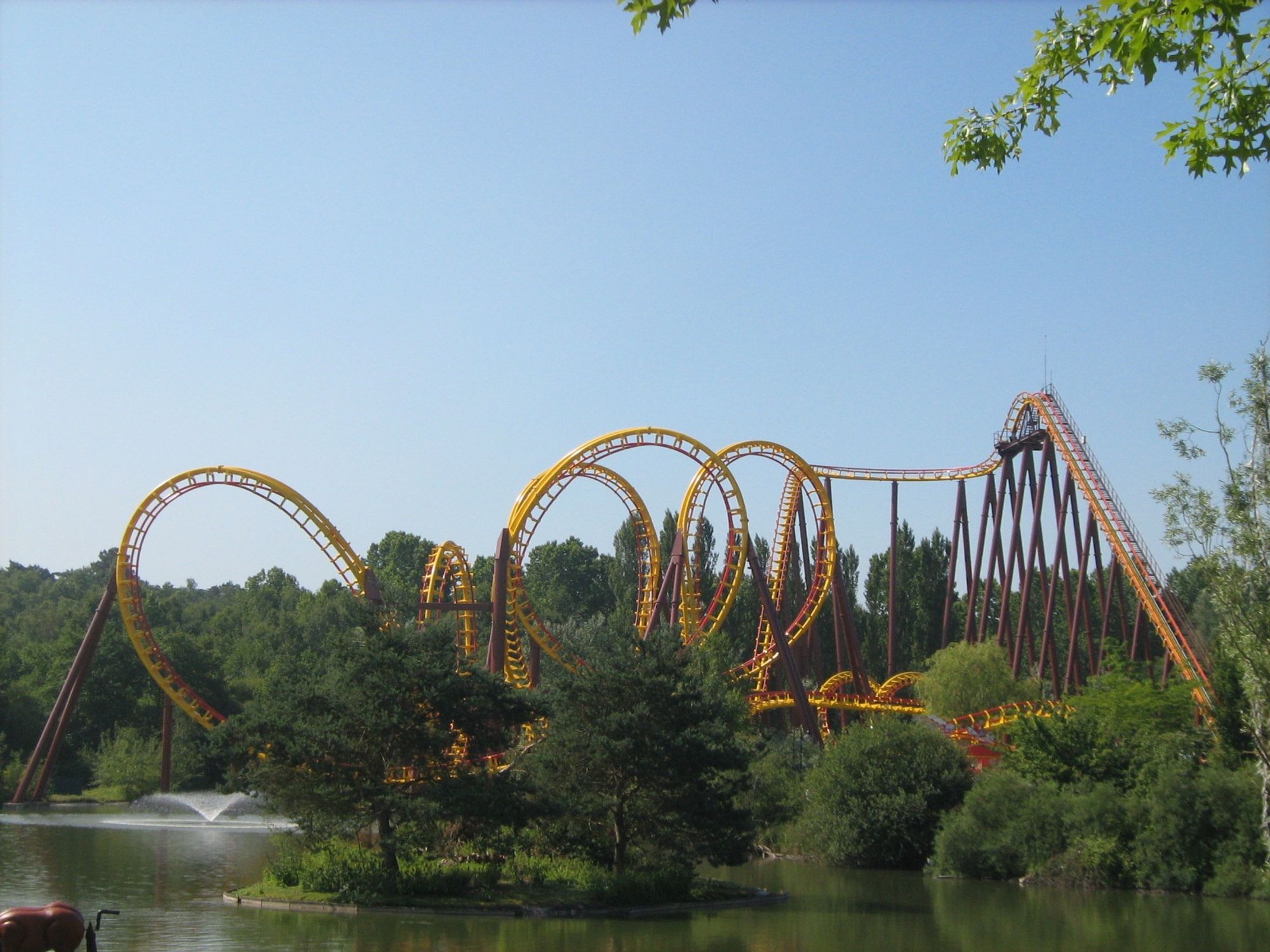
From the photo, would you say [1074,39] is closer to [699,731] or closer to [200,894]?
[699,731]

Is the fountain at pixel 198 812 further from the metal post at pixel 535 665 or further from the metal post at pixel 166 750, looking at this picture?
the metal post at pixel 535 665

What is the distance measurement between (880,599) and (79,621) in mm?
31455

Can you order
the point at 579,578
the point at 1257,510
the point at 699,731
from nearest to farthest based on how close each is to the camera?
the point at 1257,510, the point at 699,731, the point at 579,578

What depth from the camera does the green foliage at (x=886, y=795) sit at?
2391 centimetres

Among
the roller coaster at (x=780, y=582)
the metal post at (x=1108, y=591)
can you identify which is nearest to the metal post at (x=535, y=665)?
the roller coaster at (x=780, y=582)

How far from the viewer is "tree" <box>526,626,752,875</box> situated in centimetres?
1823

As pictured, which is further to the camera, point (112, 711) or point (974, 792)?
point (112, 711)

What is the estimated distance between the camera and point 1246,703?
65.7ft

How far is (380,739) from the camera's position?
57.2 ft

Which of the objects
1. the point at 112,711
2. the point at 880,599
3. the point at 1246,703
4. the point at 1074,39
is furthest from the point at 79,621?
the point at 1074,39

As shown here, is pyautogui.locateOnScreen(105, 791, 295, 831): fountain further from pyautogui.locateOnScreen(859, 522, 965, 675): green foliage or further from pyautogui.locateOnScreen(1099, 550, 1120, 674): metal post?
pyautogui.locateOnScreen(859, 522, 965, 675): green foliage

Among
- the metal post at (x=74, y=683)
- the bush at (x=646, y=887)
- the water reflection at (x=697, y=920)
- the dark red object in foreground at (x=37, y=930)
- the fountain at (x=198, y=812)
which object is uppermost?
the metal post at (x=74, y=683)

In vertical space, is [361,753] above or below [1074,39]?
below

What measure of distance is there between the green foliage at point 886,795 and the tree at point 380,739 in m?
8.27
